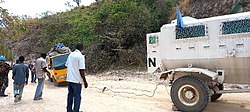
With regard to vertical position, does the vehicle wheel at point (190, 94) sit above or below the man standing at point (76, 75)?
below

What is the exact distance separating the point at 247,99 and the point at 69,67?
586 centimetres

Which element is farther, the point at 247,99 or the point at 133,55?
the point at 133,55

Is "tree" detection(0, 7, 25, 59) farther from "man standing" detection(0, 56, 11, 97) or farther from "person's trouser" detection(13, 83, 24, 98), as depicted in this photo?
"man standing" detection(0, 56, 11, 97)

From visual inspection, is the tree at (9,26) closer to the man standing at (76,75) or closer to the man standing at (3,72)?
the man standing at (76,75)

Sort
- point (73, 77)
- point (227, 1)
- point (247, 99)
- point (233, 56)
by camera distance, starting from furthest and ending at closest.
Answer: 1. point (227, 1)
2. point (247, 99)
3. point (233, 56)
4. point (73, 77)

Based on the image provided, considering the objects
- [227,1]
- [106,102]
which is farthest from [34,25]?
[106,102]

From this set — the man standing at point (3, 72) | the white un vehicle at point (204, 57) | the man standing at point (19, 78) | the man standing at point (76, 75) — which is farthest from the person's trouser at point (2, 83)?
the white un vehicle at point (204, 57)

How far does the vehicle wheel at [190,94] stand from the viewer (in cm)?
696

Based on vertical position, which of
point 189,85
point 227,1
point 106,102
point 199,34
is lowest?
point 106,102

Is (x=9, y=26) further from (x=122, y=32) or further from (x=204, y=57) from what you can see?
(x=122, y=32)

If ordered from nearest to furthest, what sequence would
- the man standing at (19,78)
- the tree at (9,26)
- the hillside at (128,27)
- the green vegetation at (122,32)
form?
1. the tree at (9,26)
2. the man standing at (19,78)
3. the hillside at (128,27)
4. the green vegetation at (122,32)

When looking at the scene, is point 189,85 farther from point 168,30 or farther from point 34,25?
point 34,25

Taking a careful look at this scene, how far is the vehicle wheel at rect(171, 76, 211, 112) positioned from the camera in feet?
22.8

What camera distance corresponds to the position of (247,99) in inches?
341
